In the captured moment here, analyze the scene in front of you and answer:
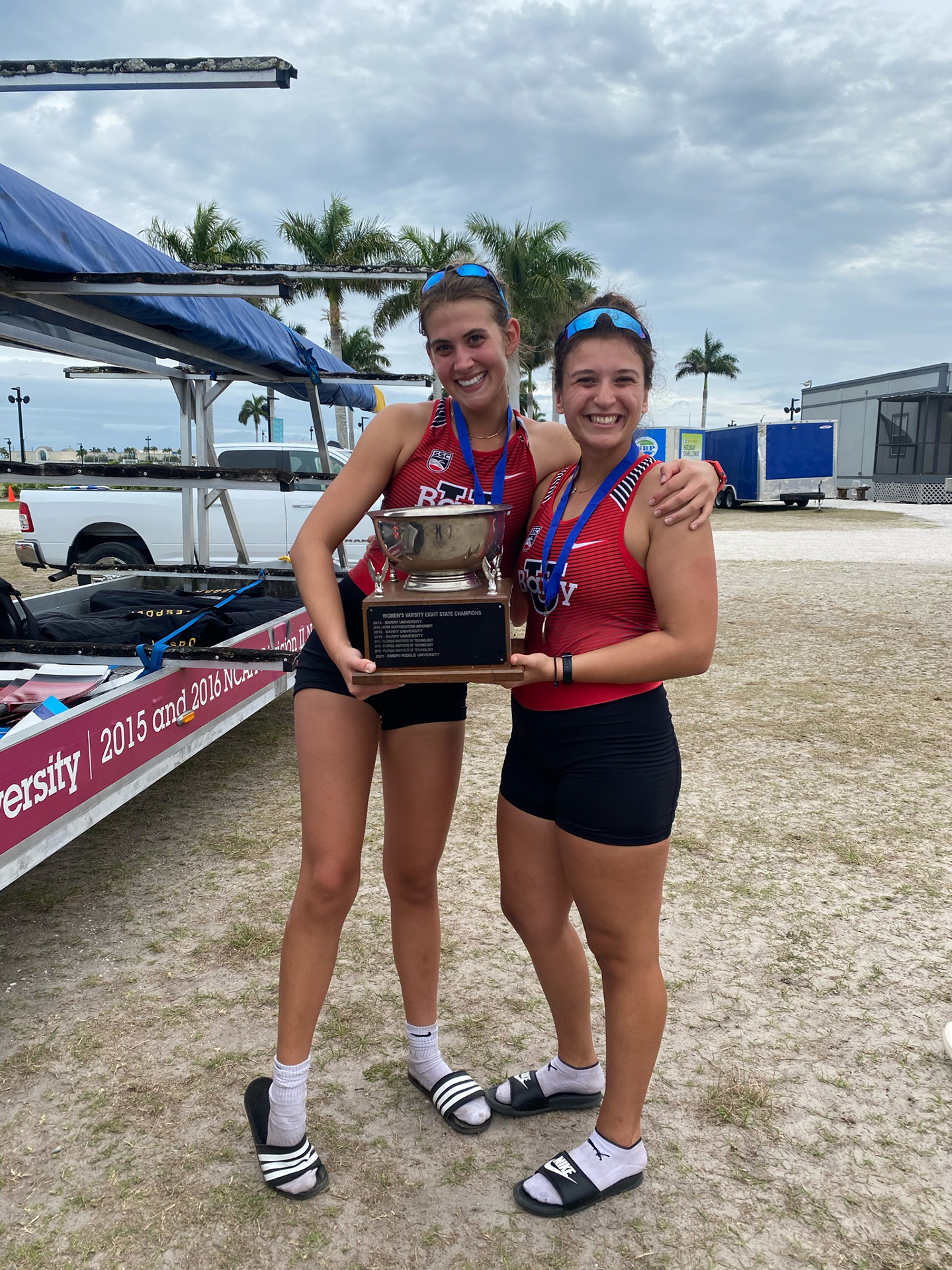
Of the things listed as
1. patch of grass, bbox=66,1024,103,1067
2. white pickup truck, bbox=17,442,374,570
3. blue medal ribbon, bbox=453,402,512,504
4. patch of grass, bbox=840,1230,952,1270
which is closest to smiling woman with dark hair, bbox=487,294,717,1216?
blue medal ribbon, bbox=453,402,512,504

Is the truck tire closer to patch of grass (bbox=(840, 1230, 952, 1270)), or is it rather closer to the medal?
the medal

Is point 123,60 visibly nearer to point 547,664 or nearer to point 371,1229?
point 547,664

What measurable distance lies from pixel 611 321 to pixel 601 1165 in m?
1.89

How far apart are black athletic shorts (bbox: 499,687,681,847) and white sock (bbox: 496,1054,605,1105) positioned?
2.75 feet

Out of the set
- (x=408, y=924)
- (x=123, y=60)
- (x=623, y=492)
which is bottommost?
(x=408, y=924)

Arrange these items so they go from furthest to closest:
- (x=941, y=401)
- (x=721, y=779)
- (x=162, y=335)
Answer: (x=941, y=401) → (x=162, y=335) → (x=721, y=779)

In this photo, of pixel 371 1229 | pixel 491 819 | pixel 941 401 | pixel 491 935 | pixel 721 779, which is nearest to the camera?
pixel 371 1229

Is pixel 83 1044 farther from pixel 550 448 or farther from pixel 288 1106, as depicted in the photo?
pixel 550 448

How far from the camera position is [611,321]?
1.88 m

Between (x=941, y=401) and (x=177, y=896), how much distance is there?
4100cm

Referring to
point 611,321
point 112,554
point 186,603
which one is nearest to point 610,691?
point 611,321

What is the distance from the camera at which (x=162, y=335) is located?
5.55 m

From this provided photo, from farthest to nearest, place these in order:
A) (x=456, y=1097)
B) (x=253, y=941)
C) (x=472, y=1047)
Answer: (x=253, y=941)
(x=472, y=1047)
(x=456, y=1097)

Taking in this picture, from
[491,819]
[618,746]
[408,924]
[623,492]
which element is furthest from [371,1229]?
[491,819]
